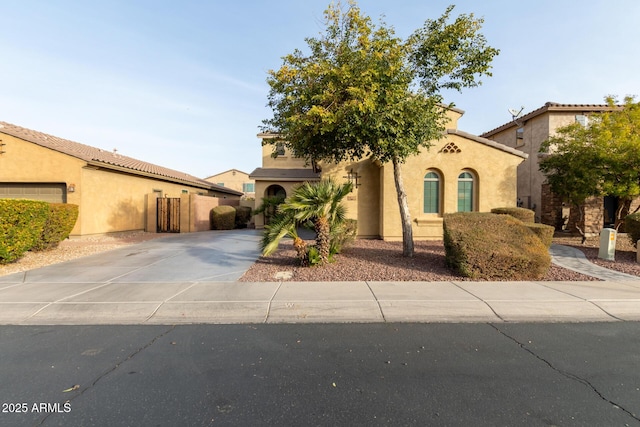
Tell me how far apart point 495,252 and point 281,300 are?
5065mm

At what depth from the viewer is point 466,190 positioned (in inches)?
480

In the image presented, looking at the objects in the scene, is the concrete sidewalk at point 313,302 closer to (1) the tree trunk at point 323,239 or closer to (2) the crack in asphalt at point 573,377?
(2) the crack in asphalt at point 573,377

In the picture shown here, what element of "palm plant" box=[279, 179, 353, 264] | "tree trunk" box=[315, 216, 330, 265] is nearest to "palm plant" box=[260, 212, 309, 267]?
"palm plant" box=[279, 179, 353, 264]

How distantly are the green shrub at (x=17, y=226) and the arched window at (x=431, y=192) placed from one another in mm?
13459

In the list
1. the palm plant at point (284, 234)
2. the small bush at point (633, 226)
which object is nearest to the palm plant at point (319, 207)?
the palm plant at point (284, 234)

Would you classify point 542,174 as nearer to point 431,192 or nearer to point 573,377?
point 431,192

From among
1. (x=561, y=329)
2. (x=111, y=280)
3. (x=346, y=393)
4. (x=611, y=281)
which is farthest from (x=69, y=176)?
(x=611, y=281)

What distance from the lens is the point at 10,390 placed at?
2.75 metres

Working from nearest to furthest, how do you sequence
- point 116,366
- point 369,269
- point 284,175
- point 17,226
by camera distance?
point 116,366 → point 369,269 → point 17,226 → point 284,175

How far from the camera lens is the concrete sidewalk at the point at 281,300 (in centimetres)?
457

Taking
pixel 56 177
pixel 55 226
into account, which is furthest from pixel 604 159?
pixel 56 177

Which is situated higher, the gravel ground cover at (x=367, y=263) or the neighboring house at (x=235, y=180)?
the neighboring house at (x=235, y=180)

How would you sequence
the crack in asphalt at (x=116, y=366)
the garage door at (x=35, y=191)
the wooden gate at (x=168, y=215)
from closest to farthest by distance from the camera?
1. the crack in asphalt at (x=116, y=366)
2. the garage door at (x=35, y=191)
3. the wooden gate at (x=168, y=215)

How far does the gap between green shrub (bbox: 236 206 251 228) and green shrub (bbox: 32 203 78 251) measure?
10144 millimetres
